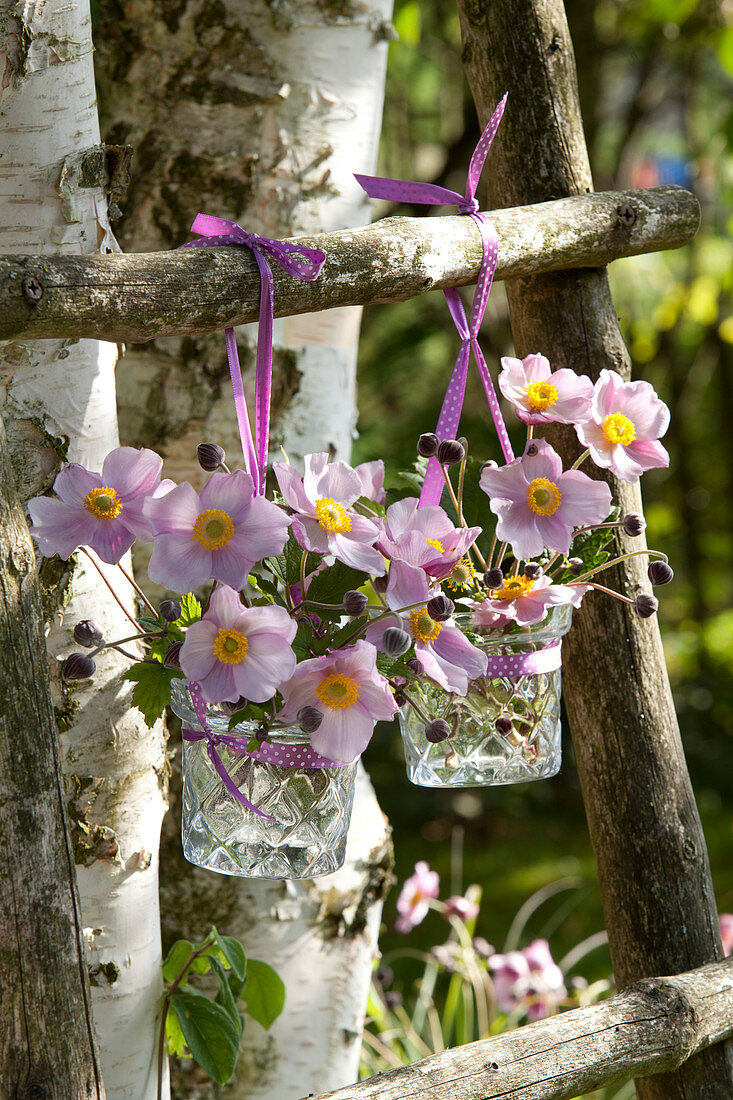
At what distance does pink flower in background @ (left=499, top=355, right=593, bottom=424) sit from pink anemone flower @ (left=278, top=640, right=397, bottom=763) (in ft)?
0.99

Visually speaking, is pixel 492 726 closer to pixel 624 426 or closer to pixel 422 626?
pixel 422 626

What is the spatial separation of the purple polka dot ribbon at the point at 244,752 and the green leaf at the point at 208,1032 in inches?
14.1

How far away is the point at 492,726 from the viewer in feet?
3.25

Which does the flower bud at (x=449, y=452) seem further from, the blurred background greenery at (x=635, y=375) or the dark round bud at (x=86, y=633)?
the blurred background greenery at (x=635, y=375)

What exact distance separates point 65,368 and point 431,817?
3588 millimetres

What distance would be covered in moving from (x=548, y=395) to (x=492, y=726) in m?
0.32

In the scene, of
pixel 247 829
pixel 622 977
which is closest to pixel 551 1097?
pixel 622 977

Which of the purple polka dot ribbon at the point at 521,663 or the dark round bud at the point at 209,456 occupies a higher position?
the dark round bud at the point at 209,456

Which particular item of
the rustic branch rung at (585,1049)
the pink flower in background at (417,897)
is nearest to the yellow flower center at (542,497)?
the rustic branch rung at (585,1049)

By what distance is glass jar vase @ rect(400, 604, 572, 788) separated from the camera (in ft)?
3.20

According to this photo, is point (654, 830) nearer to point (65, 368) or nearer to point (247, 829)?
point (247, 829)

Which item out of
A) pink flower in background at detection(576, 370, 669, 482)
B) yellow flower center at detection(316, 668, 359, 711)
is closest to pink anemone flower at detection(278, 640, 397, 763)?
yellow flower center at detection(316, 668, 359, 711)

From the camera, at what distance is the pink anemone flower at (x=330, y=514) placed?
80cm

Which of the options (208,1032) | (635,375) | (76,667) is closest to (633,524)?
(76,667)
